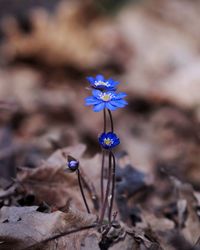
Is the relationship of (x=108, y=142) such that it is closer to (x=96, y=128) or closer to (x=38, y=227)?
(x=38, y=227)

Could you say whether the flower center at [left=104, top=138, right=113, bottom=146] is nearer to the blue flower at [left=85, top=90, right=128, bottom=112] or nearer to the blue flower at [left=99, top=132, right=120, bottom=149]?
the blue flower at [left=99, top=132, right=120, bottom=149]

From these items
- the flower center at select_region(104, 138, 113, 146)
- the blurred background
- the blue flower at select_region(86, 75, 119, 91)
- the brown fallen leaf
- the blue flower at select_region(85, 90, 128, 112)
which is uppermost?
the blurred background

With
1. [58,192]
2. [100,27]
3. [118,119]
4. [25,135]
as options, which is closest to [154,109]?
[118,119]

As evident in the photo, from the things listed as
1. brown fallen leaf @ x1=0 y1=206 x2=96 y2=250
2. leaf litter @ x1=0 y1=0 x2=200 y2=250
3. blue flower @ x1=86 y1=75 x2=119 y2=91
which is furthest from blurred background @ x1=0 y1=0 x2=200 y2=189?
blue flower @ x1=86 y1=75 x2=119 y2=91

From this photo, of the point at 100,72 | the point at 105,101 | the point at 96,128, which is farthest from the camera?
the point at 100,72

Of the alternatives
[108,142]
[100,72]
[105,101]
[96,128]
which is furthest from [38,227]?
[100,72]

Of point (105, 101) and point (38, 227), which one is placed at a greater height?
point (105, 101)

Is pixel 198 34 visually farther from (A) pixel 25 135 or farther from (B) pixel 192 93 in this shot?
(A) pixel 25 135
